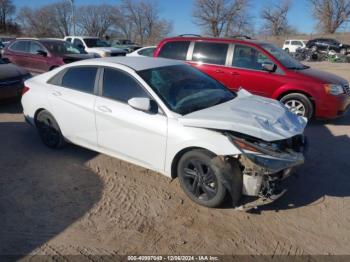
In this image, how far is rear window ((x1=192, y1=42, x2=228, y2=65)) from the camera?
723cm

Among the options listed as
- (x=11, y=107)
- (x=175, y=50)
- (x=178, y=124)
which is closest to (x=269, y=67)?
(x=175, y=50)

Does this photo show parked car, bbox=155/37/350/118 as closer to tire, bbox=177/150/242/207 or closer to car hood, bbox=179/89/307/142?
car hood, bbox=179/89/307/142

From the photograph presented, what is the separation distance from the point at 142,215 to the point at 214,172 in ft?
3.08

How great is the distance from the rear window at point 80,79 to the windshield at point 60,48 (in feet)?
20.6

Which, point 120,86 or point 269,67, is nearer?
point 120,86

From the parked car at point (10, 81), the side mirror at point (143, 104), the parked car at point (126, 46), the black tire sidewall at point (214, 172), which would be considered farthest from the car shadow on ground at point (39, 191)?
the parked car at point (126, 46)

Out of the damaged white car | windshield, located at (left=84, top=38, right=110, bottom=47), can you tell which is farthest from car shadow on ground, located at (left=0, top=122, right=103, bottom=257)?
windshield, located at (left=84, top=38, right=110, bottom=47)

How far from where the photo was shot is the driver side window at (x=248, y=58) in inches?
270

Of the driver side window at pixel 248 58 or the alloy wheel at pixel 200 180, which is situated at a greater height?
the driver side window at pixel 248 58

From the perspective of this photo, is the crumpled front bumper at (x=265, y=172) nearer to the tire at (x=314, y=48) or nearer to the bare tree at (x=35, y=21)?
the tire at (x=314, y=48)

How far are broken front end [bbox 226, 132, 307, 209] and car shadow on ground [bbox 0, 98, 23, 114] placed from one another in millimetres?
6120

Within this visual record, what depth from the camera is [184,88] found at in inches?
165

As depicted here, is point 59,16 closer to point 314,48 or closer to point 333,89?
point 314,48

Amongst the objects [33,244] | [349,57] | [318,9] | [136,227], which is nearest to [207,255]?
[136,227]
